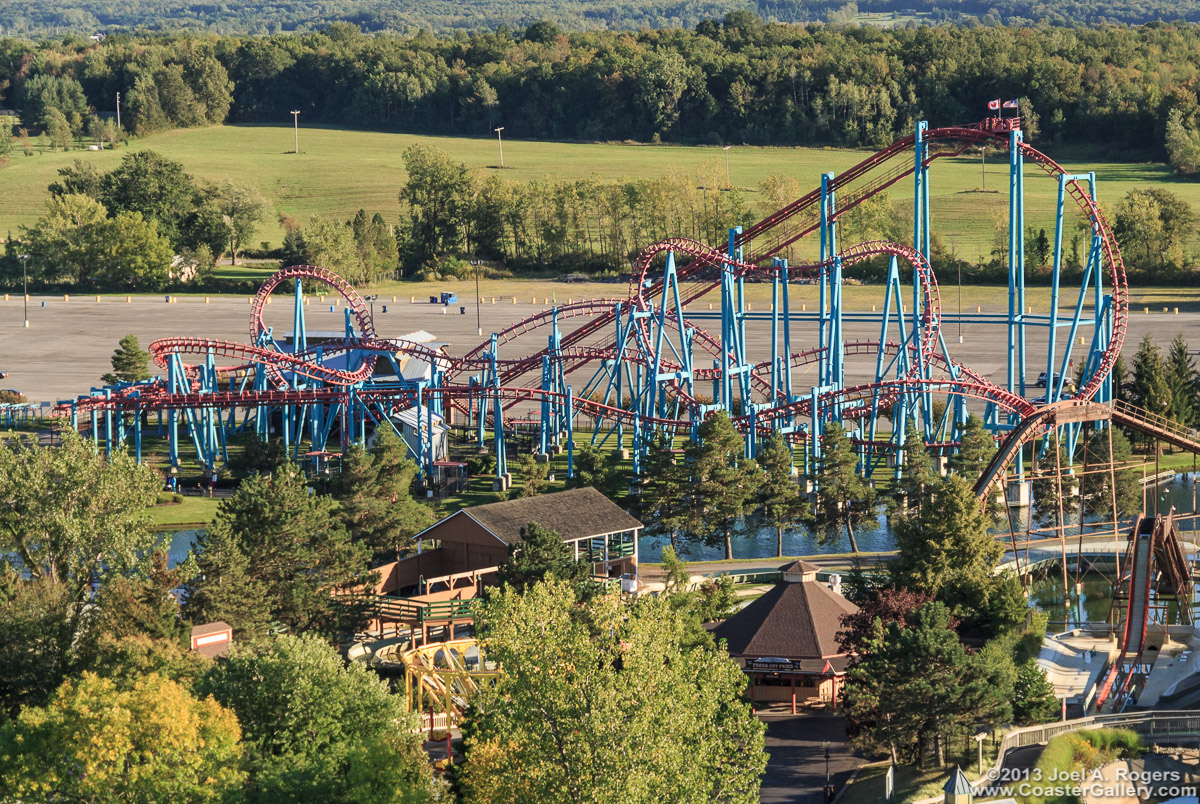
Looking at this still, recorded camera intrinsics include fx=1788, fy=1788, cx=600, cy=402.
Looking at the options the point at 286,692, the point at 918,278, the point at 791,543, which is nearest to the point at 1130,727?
the point at 286,692

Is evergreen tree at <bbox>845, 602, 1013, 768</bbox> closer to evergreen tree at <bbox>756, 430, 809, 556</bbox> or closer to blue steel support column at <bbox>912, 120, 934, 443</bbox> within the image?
evergreen tree at <bbox>756, 430, 809, 556</bbox>

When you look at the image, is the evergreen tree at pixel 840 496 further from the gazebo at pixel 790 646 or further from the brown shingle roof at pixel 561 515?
the gazebo at pixel 790 646

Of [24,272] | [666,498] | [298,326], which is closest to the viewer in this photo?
[666,498]

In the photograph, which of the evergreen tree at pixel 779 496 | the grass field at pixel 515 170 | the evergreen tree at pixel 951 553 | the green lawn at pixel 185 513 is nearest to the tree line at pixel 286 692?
the evergreen tree at pixel 951 553

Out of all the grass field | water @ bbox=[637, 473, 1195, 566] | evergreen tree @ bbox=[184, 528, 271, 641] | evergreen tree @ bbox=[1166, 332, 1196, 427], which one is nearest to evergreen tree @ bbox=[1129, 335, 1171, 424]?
evergreen tree @ bbox=[1166, 332, 1196, 427]

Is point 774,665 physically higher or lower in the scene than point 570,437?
lower

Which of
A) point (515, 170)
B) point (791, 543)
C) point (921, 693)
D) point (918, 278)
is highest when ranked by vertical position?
point (515, 170)

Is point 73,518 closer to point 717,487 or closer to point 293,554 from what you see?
point 293,554
